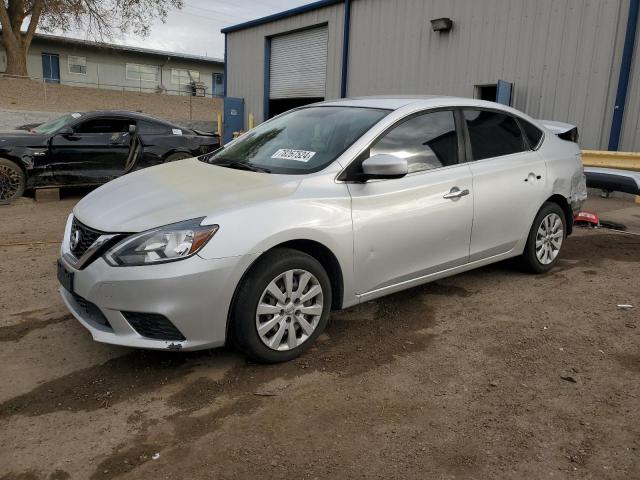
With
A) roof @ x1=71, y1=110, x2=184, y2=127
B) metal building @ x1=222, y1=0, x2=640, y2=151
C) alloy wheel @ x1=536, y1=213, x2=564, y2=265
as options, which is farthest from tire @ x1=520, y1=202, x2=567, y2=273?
roof @ x1=71, y1=110, x2=184, y2=127

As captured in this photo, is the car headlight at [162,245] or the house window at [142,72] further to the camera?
the house window at [142,72]

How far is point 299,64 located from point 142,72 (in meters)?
24.5

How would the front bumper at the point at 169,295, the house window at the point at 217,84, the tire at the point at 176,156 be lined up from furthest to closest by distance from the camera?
the house window at the point at 217,84 < the tire at the point at 176,156 < the front bumper at the point at 169,295

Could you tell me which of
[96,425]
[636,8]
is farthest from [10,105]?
[96,425]

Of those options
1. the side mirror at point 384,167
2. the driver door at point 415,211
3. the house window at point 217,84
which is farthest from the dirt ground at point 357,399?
the house window at point 217,84

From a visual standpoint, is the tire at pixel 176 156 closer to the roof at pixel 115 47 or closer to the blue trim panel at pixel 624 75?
the blue trim panel at pixel 624 75

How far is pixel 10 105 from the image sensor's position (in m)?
21.4

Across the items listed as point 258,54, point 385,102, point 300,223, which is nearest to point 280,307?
point 300,223

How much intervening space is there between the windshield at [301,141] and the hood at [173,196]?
199mm

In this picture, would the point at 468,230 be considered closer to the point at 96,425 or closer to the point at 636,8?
the point at 96,425

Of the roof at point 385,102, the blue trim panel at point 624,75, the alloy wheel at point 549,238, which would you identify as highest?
the blue trim panel at point 624,75

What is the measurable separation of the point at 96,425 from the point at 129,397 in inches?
11.1

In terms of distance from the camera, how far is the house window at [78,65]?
35.2m

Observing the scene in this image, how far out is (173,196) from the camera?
10.8ft
